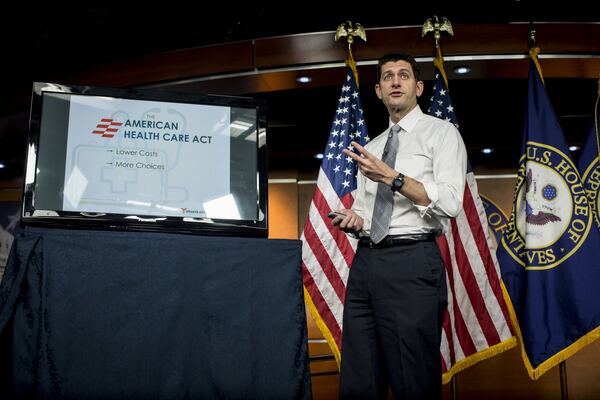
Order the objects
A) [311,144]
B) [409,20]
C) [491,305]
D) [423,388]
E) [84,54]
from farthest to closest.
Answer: [311,144] → [84,54] → [409,20] → [491,305] → [423,388]

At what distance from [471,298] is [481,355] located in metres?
0.31

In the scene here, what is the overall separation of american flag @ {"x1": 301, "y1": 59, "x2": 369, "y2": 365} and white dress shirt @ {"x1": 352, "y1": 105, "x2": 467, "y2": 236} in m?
1.02

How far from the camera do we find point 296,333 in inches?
55.2

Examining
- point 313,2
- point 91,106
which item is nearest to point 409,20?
point 313,2

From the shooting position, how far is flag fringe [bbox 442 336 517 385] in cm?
289

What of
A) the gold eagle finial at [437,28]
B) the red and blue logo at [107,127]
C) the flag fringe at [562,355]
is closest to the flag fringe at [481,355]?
the flag fringe at [562,355]

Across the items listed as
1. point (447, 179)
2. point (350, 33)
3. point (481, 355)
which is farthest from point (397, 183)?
point (350, 33)

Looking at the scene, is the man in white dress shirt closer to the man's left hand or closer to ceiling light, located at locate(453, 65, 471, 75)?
the man's left hand

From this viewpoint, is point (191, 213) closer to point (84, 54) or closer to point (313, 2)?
point (313, 2)

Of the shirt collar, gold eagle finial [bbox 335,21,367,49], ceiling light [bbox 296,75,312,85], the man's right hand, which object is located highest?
gold eagle finial [bbox 335,21,367,49]

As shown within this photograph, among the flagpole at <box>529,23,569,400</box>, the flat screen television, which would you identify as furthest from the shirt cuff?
the flagpole at <box>529,23,569,400</box>

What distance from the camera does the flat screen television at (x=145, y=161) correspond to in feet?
4.71

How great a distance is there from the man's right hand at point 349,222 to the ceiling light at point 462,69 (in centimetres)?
191

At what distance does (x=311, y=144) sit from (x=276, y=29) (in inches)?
47.5
